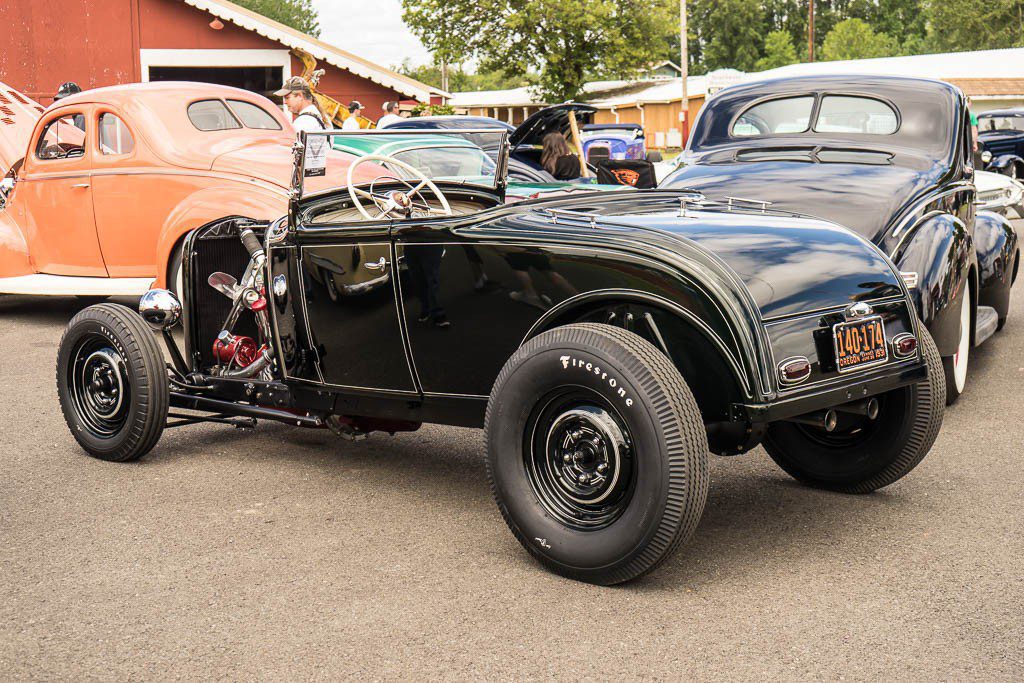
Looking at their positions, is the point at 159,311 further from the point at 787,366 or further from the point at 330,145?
the point at 787,366

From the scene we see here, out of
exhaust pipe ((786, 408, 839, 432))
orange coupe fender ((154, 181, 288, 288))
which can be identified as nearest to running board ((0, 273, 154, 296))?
orange coupe fender ((154, 181, 288, 288))

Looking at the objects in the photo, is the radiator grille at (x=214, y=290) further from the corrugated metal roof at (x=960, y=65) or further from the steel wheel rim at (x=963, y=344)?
the corrugated metal roof at (x=960, y=65)

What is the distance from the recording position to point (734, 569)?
3.81 meters

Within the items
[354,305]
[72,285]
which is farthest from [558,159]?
[354,305]

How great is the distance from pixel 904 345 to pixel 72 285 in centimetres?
738

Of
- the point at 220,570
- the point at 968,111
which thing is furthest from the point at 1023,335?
the point at 220,570

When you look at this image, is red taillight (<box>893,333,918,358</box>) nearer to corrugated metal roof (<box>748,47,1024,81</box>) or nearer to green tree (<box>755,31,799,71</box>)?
corrugated metal roof (<box>748,47,1024,81</box>)

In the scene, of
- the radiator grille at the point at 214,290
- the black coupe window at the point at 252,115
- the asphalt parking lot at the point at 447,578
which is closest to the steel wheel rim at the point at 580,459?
the asphalt parking lot at the point at 447,578

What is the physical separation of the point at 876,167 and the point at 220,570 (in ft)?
16.0

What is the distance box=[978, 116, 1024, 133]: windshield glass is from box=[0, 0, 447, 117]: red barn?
13.7 m

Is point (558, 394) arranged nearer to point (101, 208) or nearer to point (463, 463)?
point (463, 463)

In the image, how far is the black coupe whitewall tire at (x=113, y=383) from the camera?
16.7ft

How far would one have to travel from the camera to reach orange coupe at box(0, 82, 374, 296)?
28.4 ft

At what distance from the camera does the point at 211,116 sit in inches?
381
